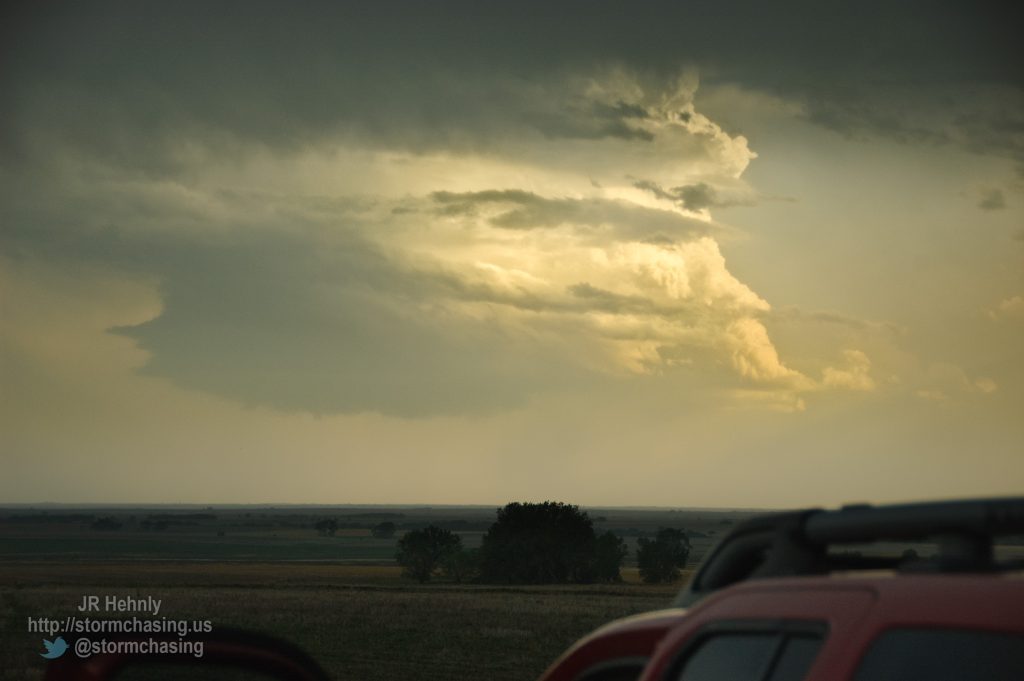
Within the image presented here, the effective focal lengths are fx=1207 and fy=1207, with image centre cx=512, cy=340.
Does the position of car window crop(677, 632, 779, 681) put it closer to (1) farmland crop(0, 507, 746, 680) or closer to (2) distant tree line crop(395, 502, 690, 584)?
(1) farmland crop(0, 507, 746, 680)

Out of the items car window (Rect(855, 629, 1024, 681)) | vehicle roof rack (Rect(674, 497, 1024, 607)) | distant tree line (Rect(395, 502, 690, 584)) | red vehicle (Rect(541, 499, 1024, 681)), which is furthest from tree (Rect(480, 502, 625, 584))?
car window (Rect(855, 629, 1024, 681))

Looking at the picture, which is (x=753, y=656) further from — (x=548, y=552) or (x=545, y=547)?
(x=548, y=552)

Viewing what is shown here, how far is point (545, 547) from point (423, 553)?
1070 cm

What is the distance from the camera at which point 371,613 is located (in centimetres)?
5378

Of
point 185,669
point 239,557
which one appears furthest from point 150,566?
point 185,669

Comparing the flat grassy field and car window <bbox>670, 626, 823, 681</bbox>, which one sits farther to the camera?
the flat grassy field

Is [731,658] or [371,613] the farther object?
[371,613]

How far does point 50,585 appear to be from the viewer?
74.9 metres

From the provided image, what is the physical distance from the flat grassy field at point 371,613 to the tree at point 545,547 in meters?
4.88

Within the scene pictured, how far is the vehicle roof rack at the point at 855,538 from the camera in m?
2.11

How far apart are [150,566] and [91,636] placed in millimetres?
112939

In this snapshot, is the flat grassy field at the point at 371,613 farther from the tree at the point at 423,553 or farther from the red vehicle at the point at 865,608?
the red vehicle at the point at 865,608

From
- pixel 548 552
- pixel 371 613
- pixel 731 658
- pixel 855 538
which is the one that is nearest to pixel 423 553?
pixel 548 552

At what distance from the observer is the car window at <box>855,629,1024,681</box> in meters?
1.87
